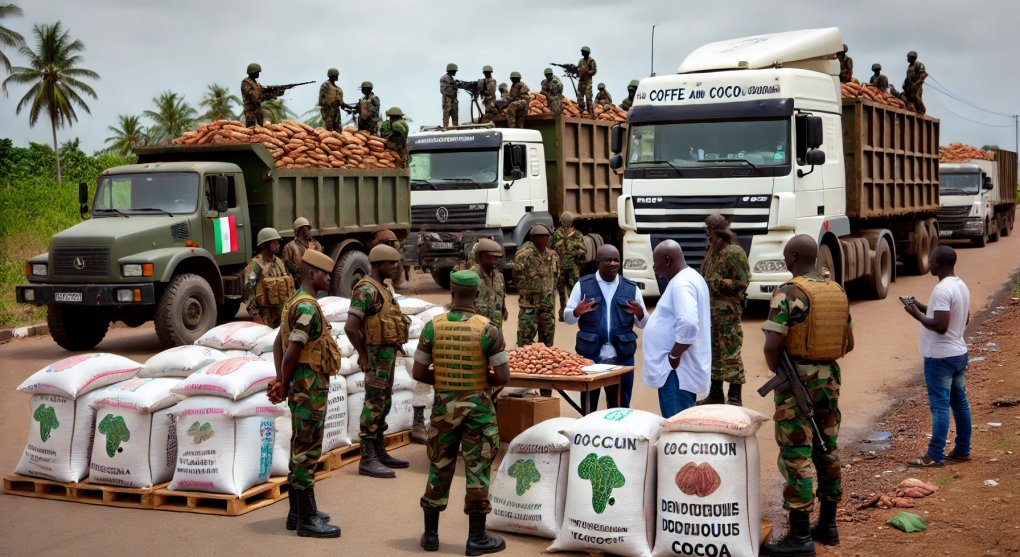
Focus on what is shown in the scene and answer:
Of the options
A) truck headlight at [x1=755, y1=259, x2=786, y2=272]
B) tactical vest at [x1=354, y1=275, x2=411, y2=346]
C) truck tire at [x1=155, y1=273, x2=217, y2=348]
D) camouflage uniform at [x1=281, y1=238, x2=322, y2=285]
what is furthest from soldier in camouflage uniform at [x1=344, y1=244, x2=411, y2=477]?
truck headlight at [x1=755, y1=259, x2=786, y2=272]

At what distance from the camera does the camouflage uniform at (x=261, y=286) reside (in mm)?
9875

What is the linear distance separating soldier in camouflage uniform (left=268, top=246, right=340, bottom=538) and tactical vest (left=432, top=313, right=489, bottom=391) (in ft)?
2.64

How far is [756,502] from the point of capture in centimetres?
532

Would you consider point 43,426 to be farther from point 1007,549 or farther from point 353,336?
point 1007,549

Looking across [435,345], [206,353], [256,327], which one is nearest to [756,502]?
[435,345]

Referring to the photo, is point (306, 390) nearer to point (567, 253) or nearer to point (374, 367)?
point (374, 367)

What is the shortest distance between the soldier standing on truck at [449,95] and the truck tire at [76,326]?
9.64 meters

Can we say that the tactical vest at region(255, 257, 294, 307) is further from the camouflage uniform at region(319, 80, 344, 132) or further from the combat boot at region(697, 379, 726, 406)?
the camouflage uniform at region(319, 80, 344, 132)

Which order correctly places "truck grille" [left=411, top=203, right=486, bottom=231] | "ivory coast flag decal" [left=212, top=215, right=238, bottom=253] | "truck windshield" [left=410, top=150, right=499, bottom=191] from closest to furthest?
1. "ivory coast flag decal" [left=212, top=215, right=238, bottom=253]
2. "truck grille" [left=411, top=203, right=486, bottom=231]
3. "truck windshield" [left=410, top=150, right=499, bottom=191]

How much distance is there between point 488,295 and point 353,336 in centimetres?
200

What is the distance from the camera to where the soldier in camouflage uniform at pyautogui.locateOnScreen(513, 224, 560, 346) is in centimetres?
982

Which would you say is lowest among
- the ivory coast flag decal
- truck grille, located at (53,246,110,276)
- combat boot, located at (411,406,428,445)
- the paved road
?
the paved road

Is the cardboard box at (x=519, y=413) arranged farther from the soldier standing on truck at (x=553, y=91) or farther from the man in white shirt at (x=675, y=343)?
the soldier standing on truck at (x=553, y=91)

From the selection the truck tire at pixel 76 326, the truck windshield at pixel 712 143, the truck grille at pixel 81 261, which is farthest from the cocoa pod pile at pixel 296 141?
the truck windshield at pixel 712 143
